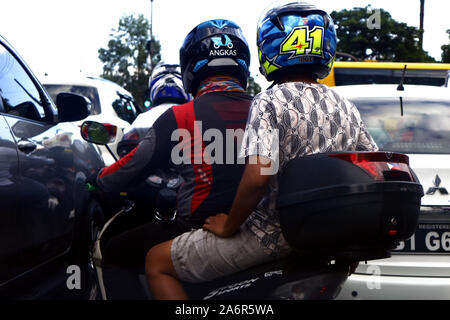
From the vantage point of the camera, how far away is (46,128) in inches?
151

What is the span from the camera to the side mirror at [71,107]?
3.95 metres

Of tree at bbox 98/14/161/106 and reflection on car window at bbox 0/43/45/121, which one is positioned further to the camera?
tree at bbox 98/14/161/106

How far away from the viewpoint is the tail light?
6.34ft

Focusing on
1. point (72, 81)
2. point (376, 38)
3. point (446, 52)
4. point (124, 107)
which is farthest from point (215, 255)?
point (376, 38)

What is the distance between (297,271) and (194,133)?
689 millimetres

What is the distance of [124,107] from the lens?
9539mm

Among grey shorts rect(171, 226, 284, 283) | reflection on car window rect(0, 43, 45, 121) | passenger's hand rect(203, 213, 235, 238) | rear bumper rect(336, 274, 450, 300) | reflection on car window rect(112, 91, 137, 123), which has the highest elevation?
reflection on car window rect(0, 43, 45, 121)

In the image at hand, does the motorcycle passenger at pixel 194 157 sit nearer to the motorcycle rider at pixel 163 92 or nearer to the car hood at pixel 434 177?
the motorcycle rider at pixel 163 92

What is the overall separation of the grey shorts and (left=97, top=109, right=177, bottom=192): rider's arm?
0.37m

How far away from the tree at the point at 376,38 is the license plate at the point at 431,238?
180 feet

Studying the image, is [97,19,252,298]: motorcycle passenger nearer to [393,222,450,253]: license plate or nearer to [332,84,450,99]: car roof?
[393,222,450,253]: license plate

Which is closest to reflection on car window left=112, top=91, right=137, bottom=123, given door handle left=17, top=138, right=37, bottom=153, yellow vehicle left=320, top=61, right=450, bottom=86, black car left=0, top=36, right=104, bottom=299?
yellow vehicle left=320, top=61, right=450, bottom=86

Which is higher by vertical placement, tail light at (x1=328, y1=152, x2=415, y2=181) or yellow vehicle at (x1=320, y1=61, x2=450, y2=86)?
tail light at (x1=328, y1=152, x2=415, y2=181)
